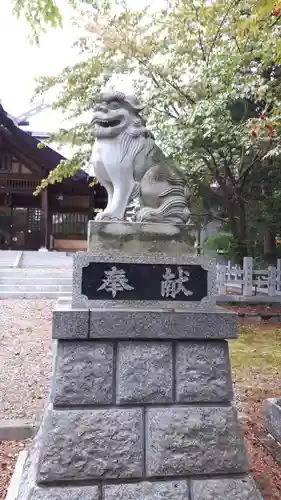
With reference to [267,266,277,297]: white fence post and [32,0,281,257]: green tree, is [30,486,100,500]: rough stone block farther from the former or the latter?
[267,266,277,297]: white fence post

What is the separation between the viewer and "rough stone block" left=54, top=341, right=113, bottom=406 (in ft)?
7.59

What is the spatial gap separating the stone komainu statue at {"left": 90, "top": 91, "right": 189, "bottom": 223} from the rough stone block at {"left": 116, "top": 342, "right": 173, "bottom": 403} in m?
0.91

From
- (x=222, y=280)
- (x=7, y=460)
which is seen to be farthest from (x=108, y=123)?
(x=222, y=280)

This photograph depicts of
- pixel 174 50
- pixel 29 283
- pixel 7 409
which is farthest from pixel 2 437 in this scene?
pixel 29 283

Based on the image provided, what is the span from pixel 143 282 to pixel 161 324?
0.29 m

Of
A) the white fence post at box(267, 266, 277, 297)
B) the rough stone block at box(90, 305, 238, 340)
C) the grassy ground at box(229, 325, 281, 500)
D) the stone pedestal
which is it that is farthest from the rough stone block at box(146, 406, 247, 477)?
the white fence post at box(267, 266, 277, 297)

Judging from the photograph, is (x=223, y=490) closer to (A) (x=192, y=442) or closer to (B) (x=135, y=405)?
(A) (x=192, y=442)

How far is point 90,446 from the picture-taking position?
2.30 m

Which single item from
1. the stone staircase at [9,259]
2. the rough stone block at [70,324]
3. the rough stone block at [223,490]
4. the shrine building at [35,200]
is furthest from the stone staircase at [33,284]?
the rough stone block at [223,490]

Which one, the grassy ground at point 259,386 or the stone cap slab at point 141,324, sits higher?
the stone cap slab at point 141,324

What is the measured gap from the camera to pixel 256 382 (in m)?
5.02

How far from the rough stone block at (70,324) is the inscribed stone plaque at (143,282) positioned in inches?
6.9

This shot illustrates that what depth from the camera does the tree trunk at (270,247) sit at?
1240cm

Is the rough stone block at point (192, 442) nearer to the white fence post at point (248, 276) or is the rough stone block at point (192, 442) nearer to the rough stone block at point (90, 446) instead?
the rough stone block at point (90, 446)
